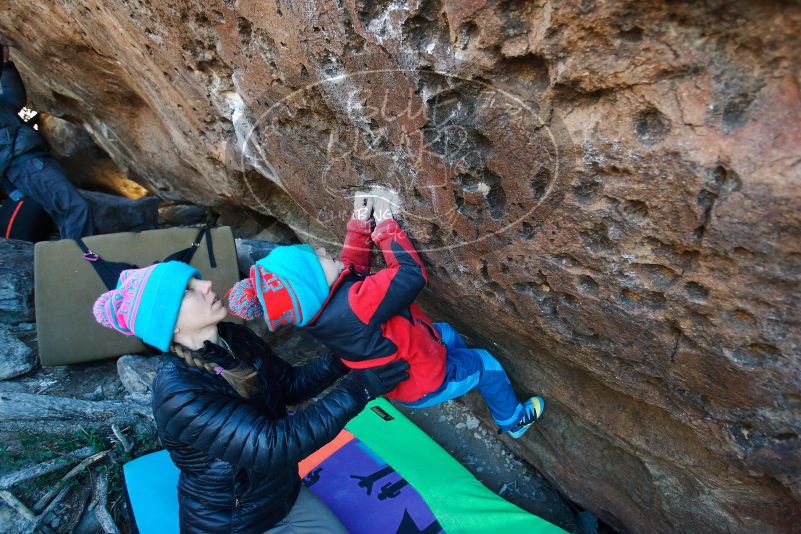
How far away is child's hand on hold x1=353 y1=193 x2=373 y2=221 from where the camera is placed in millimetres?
2070

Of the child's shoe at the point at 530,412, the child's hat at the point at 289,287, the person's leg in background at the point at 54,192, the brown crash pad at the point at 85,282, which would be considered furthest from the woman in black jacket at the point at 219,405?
the person's leg in background at the point at 54,192

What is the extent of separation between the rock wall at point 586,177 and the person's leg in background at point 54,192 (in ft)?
4.88

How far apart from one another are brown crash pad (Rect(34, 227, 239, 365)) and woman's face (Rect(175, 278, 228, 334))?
5.37 feet

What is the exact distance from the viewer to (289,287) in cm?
A: 170

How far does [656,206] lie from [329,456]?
2.23 m

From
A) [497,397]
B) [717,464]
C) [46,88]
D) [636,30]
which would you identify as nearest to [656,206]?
[636,30]

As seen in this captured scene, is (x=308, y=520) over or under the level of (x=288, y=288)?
under

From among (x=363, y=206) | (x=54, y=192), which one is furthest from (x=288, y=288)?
(x=54, y=192)

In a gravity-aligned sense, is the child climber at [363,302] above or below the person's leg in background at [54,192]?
above

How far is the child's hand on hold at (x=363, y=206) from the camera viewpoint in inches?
81.5

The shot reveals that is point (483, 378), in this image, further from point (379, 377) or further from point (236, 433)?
point (236, 433)

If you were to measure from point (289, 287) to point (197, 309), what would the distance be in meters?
0.30

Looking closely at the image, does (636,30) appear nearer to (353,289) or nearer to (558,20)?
(558,20)

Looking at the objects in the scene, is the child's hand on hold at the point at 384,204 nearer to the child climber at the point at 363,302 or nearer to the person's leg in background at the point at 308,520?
the child climber at the point at 363,302
